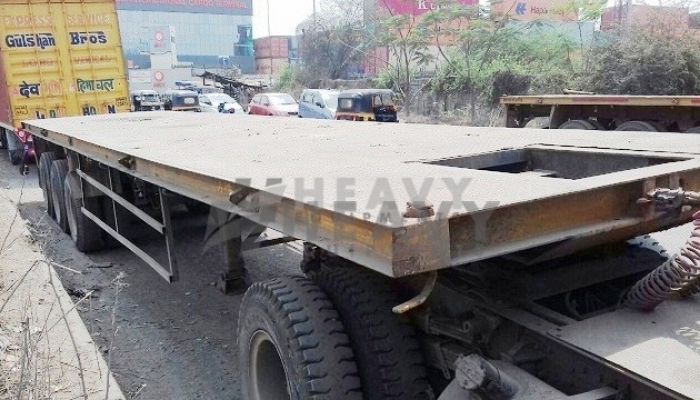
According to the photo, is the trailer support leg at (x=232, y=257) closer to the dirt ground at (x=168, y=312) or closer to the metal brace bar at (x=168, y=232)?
the metal brace bar at (x=168, y=232)

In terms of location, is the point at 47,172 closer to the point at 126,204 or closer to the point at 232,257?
the point at 126,204

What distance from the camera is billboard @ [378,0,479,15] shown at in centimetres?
2690

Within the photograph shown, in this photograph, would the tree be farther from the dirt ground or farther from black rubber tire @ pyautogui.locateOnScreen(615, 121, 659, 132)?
the dirt ground

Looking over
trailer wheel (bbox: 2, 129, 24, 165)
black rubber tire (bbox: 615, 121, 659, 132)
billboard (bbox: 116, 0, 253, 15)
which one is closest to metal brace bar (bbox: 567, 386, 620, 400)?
black rubber tire (bbox: 615, 121, 659, 132)

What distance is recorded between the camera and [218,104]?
26.9m

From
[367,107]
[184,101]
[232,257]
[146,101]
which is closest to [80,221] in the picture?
[232,257]

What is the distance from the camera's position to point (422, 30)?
84.9ft

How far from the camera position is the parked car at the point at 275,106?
73.1 ft

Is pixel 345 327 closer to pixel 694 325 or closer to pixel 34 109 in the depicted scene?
pixel 694 325

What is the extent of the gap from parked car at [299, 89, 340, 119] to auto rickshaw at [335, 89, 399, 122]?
1.12 m

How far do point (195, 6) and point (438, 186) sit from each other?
3365 inches

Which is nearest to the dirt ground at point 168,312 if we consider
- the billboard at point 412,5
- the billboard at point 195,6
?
the billboard at point 412,5

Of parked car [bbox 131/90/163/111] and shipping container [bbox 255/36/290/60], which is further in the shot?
shipping container [bbox 255/36/290/60]

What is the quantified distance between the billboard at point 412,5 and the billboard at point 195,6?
54.6 meters
